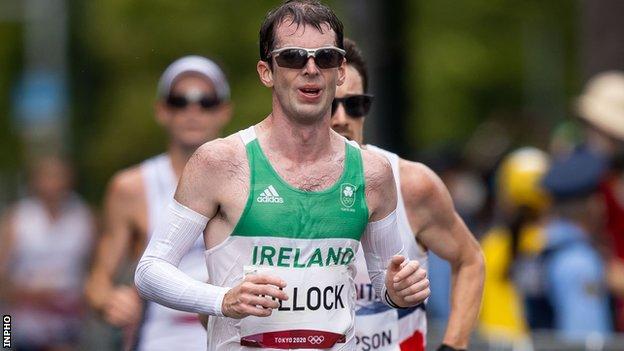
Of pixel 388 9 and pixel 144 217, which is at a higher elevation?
pixel 388 9

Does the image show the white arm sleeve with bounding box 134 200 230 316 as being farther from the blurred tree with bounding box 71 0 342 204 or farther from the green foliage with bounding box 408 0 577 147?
the blurred tree with bounding box 71 0 342 204

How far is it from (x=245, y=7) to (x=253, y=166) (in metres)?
28.8

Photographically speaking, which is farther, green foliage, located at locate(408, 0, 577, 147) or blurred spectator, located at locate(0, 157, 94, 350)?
green foliage, located at locate(408, 0, 577, 147)

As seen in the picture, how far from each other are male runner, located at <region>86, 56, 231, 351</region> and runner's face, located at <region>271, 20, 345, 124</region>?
2.70m

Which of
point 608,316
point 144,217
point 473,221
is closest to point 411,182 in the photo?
point 144,217

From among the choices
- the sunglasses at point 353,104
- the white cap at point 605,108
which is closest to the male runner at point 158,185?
the sunglasses at point 353,104

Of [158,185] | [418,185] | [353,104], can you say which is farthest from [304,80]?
[158,185]

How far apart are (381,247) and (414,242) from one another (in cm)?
80

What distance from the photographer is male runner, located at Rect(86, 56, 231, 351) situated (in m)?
8.12

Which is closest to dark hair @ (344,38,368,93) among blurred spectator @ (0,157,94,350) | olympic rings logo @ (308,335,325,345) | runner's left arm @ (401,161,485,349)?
runner's left arm @ (401,161,485,349)

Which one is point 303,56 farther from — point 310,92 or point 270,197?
point 270,197

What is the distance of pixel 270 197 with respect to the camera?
17.9 feet

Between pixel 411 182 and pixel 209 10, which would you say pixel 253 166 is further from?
pixel 209 10

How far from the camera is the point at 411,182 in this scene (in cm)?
652
